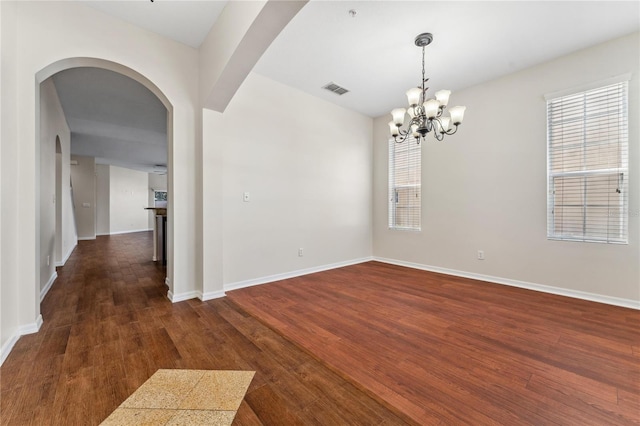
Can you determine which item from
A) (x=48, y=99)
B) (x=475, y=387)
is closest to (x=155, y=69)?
(x=48, y=99)

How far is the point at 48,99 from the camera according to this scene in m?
3.45

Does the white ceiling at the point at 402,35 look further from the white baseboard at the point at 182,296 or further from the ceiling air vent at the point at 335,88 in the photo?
the white baseboard at the point at 182,296

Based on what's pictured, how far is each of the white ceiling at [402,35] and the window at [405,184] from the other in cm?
121

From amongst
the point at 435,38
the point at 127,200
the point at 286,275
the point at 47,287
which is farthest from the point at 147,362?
the point at 127,200

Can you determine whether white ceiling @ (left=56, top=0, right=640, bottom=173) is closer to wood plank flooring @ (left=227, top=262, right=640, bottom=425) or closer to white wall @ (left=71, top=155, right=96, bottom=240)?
wood plank flooring @ (left=227, top=262, right=640, bottom=425)

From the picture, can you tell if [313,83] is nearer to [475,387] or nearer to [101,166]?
[475,387]

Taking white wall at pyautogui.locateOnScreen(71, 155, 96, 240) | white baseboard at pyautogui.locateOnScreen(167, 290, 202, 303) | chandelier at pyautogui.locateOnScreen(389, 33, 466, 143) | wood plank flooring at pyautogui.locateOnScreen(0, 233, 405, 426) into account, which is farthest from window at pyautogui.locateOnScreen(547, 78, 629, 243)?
white wall at pyautogui.locateOnScreen(71, 155, 96, 240)

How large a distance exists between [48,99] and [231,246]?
309 cm

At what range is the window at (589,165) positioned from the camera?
2.95m

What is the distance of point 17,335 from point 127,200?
35.6 ft

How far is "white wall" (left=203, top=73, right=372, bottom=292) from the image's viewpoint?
3176 mm

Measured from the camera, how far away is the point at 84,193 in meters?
8.42

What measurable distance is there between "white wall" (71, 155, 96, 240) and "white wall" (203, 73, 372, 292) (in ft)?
26.3

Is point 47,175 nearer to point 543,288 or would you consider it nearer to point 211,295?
point 211,295
